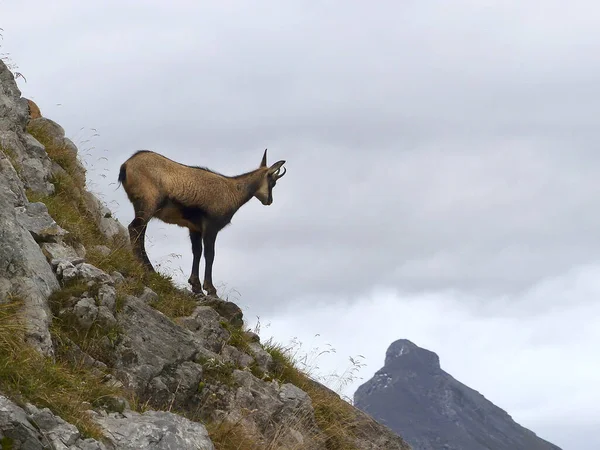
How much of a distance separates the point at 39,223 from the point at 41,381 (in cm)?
355

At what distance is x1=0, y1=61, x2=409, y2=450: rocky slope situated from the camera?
26.1ft

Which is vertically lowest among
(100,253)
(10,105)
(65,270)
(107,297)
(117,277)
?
(107,297)

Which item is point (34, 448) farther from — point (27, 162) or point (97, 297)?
point (27, 162)

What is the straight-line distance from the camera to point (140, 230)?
46.9 feet

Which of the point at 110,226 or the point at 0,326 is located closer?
the point at 0,326

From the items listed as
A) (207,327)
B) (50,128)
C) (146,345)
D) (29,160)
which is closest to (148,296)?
(207,327)

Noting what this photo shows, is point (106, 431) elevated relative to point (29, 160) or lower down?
lower down

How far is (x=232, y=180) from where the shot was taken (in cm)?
1680

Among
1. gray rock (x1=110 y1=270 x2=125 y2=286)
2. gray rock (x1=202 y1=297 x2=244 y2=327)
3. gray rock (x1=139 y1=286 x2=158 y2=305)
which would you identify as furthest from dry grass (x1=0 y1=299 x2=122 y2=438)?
gray rock (x1=202 y1=297 x2=244 y2=327)

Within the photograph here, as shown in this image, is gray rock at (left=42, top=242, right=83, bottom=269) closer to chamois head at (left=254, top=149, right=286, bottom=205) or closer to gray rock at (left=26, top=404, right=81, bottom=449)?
gray rock at (left=26, top=404, right=81, bottom=449)

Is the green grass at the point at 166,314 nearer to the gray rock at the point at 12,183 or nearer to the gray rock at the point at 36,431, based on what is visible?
the gray rock at the point at 12,183

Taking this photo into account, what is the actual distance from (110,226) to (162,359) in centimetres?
503

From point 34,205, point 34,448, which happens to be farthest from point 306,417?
point 34,448

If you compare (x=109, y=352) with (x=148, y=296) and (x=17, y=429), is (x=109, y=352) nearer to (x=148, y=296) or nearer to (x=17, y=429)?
(x=148, y=296)
